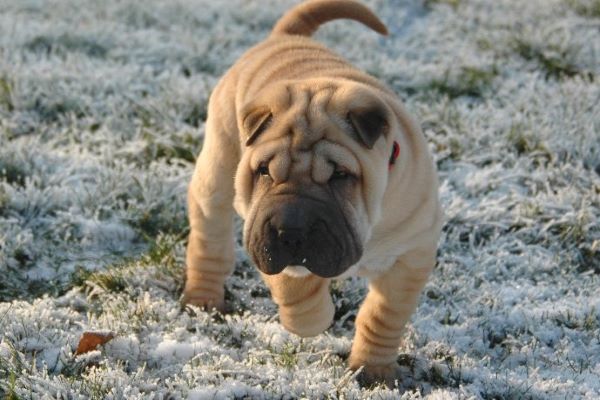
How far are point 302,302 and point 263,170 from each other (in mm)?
644

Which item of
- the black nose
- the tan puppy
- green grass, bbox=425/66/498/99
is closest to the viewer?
the black nose

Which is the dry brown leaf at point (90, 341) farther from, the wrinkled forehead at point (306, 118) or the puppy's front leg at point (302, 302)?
the wrinkled forehead at point (306, 118)

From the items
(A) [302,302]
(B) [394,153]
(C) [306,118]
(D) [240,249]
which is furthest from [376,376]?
(D) [240,249]

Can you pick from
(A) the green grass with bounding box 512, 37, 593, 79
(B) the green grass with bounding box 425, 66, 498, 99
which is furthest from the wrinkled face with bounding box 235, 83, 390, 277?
(A) the green grass with bounding box 512, 37, 593, 79

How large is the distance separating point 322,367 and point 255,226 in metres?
0.90

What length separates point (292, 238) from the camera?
2594mm

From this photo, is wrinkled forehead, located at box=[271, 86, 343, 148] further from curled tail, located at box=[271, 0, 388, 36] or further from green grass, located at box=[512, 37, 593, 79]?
green grass, located at box=[512, 37, 593, 79]

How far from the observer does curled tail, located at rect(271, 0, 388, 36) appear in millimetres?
3988

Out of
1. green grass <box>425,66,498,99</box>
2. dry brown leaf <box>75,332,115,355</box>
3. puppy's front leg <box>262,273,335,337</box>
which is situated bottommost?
green grass <box>425,66,498,99</box>

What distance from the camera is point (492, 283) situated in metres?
4.12

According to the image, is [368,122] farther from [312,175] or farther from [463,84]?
[463,84]

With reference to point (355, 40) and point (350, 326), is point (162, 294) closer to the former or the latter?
point (350, 326)

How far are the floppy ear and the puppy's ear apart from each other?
320 millimetres

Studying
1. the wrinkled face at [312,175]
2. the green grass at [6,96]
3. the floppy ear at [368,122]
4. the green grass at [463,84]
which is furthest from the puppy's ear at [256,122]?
the green grass at [463,84]
